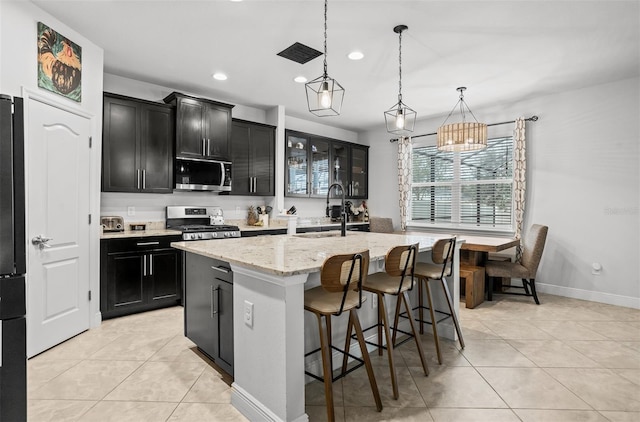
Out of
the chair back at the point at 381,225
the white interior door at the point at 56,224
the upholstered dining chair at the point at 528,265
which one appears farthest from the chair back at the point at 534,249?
the white interior door at the point at 56,224

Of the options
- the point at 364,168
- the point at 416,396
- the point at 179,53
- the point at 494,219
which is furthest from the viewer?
the point at 364,168

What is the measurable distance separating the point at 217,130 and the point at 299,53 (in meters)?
1.73

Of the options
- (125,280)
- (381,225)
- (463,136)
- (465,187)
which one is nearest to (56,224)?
(125,280)

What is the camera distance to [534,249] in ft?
A: 13.6

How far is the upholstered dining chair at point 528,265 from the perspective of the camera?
163 inches

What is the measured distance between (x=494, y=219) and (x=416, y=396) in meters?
3.89

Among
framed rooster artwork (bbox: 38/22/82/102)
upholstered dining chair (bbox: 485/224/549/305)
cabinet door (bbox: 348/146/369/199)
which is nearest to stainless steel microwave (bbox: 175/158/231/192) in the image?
framed rooster artwork (bbox: 38/22/82/102)

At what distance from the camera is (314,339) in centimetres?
235

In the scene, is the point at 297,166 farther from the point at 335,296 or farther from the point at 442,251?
the point at 335,296

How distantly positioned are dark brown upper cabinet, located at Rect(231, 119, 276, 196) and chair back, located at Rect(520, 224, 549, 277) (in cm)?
364

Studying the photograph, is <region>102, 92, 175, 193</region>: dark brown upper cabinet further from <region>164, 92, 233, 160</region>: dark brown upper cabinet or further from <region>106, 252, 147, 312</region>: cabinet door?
<region>106, 252, 147, 312</region>: cabinet door

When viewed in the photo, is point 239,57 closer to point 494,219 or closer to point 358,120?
point 358,120

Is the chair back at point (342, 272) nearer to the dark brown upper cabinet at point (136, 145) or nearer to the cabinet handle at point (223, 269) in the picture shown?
the cabinet handle at point (223, 269)

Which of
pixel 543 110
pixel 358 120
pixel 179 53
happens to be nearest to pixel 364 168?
pixel 358 120
